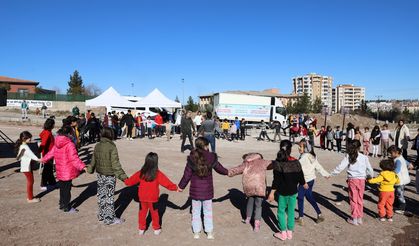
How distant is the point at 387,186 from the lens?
616 centimetres

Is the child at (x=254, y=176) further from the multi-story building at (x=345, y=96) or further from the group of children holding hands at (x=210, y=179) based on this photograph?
the multi-story building at (x=345, y=96)

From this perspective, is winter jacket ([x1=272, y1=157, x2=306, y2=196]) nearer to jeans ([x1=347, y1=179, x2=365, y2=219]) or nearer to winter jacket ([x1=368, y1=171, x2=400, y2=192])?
jeans ([x1=347, y1=179, x2=365, y2=219])

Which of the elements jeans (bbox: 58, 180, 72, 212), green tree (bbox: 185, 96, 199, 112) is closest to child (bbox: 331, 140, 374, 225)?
jeans (bbox: 58, 180, 72, 212)

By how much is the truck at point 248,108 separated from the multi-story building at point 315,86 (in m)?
140

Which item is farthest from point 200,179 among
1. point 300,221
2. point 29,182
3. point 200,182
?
point 29,182

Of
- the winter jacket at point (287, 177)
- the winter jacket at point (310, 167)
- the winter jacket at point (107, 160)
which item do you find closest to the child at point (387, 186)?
the winter jacket at point (310, 167)

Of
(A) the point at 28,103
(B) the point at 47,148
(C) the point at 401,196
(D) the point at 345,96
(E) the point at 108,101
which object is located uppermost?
(D) the point at 345,96

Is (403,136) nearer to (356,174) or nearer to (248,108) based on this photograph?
(356,174)

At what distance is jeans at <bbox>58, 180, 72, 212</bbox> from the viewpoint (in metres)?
6.14

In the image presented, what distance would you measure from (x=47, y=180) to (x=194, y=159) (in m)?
5.06

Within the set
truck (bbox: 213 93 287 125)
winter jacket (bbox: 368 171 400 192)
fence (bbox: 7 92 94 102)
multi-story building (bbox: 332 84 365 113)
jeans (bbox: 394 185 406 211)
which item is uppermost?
multi-story building (bbox: 332 84 365 113)

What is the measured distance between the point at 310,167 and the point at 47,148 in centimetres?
614

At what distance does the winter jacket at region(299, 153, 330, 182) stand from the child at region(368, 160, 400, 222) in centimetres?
103

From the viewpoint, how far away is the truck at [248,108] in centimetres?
3509
